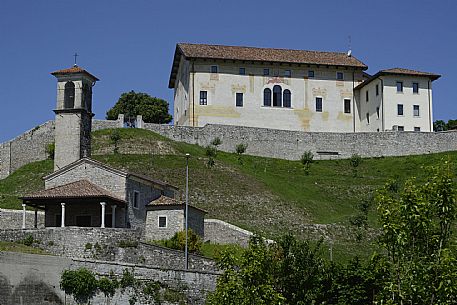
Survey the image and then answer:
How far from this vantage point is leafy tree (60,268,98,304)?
45031 millimetres

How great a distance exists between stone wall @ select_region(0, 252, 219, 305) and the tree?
66795 mm

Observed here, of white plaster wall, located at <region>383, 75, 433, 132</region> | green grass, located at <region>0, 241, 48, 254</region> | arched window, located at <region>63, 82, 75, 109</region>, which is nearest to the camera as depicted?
green grass, located at <region>0, 241, 48, 254</region>

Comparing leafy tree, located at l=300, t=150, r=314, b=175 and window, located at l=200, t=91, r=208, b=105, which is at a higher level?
window, located at l=200, t=91, r=208, b=105

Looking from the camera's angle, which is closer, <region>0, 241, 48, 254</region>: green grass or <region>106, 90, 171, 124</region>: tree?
<region>0, 241, 48, 254</region>: green grass

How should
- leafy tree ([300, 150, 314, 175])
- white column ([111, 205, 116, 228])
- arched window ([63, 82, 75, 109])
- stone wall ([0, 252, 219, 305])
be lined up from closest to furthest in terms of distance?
stone wall ([0, 252, 219, 305]), white column ([111, 205, 116, 228]), arched window ([63, 82, 75, 109]), leafy tree ([300, 150, 314, 175])

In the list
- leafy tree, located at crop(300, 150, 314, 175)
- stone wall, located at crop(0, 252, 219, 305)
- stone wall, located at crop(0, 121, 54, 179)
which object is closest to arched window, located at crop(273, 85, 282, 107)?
leafy tree, located at crop(300, 150, 314, 175)

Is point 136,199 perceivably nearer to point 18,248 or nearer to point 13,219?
point 18,248

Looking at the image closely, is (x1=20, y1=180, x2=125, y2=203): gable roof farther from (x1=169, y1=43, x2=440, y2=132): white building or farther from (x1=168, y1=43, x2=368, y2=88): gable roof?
(x1=168, y1=43, x2=368, y2=88): gable roof

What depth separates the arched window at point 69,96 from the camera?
211ft

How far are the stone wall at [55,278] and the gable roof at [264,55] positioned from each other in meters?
46.9

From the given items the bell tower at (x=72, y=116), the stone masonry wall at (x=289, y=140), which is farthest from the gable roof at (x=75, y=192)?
the stone masonry wall at (x=289, y=140)

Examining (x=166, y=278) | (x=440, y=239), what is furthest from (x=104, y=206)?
(x=440, y=239)

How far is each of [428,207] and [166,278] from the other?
21652 millimetres

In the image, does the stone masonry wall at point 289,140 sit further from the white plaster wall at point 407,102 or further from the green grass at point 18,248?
the green grass at point 18,248
